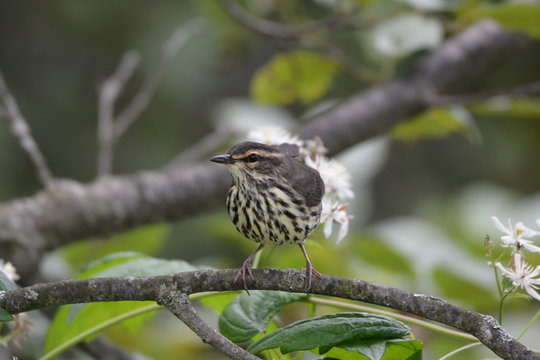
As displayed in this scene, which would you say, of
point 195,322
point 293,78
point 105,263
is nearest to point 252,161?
point 105,263

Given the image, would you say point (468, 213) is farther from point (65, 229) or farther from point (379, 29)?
point (65, 229)

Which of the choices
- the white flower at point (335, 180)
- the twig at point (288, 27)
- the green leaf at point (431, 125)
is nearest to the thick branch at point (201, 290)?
the white flower at point (335, 180)

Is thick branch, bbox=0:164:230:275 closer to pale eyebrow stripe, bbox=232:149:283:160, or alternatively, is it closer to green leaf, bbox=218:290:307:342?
pale eyebrow stripe, bbox=232:149:283:160

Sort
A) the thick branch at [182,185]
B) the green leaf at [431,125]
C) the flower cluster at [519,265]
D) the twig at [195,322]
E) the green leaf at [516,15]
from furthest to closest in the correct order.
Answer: the green leaf at [431,125]
the thick branch at [182,185]
the green leaf at [516,15]
the flower cluster at [519,265]
the twig at [195,322]

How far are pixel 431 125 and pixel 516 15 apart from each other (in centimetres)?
117

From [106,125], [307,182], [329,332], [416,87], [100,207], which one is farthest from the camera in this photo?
[416,87]

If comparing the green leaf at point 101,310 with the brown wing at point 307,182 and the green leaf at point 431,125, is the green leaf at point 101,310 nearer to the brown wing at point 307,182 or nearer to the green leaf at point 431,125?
the brown wing at point 307,182

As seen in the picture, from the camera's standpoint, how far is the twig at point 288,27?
165 inches

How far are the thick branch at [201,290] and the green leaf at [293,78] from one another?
269 cm

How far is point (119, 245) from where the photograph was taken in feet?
14.2

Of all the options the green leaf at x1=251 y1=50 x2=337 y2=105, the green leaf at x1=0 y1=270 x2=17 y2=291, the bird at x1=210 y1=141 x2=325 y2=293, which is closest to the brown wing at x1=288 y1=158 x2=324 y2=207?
the bird at x1=210 y1=141 x2=325 y2=293

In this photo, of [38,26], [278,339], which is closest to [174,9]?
[38,26]

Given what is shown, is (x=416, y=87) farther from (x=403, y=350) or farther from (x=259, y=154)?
(x=403, y=350)

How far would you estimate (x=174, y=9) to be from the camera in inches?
283
